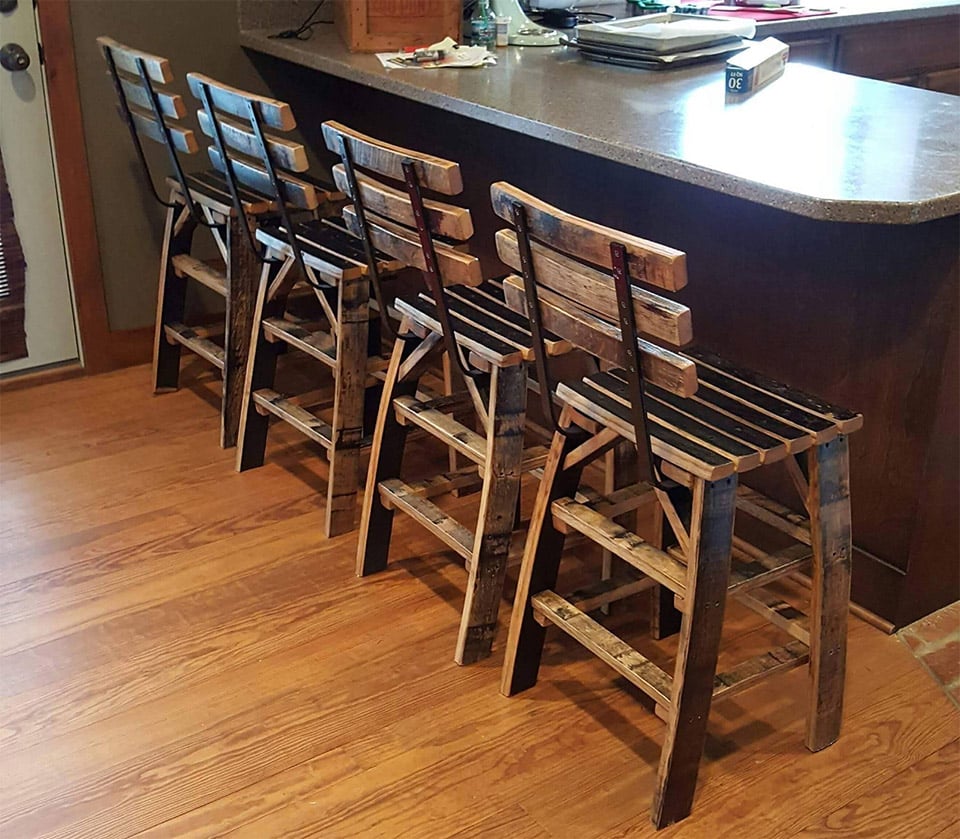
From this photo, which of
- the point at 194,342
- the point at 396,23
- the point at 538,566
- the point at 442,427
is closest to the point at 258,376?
the point at 194,342

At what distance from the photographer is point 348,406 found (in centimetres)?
246

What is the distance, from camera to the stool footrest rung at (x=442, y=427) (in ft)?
6.88

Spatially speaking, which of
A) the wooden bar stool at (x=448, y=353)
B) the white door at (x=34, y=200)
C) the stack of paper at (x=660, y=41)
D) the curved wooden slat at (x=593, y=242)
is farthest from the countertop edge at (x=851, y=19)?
the white door at (x=34, y=200)

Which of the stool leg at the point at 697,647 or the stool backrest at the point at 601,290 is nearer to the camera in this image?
the stool backrest at the point at 601,290

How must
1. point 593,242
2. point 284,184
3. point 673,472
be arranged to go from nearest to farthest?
point 593,242, point 673,472, point 284,184

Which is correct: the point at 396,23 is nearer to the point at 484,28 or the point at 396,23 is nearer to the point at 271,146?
the point at 484,28

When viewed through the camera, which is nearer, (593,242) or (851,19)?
(593,242)

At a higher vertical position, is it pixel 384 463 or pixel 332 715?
pixel 384 463

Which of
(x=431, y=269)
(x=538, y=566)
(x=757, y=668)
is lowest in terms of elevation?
(x=757, y=668)

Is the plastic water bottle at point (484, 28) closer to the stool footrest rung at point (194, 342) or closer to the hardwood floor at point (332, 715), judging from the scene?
the stool footrest rung at point (194, 342)

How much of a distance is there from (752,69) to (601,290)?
1011 mm

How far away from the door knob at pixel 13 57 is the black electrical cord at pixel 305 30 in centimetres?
65

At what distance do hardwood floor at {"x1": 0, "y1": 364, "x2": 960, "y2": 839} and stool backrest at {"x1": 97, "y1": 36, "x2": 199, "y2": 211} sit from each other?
879 millimetres

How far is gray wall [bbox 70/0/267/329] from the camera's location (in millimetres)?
2988
